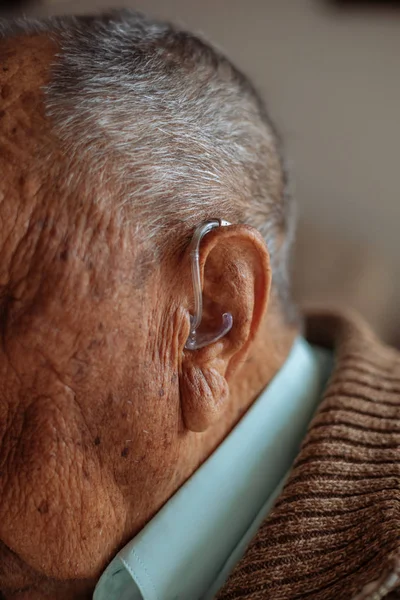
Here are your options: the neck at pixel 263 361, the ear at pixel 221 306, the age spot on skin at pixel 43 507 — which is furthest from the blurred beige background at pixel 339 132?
the age spot on skin at pixel 43 507

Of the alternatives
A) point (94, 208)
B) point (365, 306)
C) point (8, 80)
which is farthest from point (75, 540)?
point (365, 306)

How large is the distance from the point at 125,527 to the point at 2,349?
0.26 m

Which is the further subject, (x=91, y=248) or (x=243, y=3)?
(x=243, y=3)

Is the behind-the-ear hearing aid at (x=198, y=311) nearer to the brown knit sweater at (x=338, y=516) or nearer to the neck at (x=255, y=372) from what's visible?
the neck at (x=255, y=372)

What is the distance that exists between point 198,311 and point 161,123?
218mm

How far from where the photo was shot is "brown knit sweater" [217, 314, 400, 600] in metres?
0.65

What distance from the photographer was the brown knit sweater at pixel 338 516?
2.14 feet

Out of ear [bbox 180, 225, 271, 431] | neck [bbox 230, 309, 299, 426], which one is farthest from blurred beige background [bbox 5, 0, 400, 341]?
ear [bbox 180, 225, 271, 431]

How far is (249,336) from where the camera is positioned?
80 cm

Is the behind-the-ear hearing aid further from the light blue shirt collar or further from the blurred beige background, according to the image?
the blurred beige background

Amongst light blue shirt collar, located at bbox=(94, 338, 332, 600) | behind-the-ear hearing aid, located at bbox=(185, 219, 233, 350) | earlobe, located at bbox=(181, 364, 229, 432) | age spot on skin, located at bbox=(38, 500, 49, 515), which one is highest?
behind-the-ear hearing aid, located at bbox=(185, 219, 233, 350)

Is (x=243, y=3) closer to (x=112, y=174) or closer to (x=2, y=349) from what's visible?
(x=112, y=174)

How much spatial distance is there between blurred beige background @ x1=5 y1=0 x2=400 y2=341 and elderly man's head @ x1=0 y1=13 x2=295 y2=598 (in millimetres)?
911

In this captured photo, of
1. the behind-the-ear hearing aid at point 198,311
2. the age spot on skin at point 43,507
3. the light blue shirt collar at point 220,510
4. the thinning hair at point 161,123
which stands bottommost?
the light blue shirt collar at point 220,510
